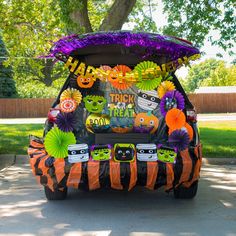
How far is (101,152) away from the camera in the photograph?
527 cm

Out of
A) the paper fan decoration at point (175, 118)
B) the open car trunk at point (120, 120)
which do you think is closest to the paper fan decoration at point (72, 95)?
the open car trunk at point (120, 120)

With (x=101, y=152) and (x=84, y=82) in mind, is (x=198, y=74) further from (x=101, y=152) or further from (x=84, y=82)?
(x=101, y=152)

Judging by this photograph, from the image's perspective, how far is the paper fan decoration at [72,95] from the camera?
19.1 feet

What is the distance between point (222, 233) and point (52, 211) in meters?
2.06

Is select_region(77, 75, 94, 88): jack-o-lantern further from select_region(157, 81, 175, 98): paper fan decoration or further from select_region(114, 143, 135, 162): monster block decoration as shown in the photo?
select_region(114, 143, 135, 162): monster block decoration

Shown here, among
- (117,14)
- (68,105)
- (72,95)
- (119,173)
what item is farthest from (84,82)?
(117,14)

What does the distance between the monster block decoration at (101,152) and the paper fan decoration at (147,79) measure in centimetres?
98

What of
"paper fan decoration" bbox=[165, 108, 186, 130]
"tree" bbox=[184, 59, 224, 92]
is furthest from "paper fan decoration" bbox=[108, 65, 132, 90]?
"tree" bbox=[184, 59, 224, 92]

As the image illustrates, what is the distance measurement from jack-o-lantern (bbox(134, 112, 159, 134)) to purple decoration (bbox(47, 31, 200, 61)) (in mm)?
817

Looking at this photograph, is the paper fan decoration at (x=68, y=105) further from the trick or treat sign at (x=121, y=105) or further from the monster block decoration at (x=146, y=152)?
the monster block decoration at (x=146, y=152)

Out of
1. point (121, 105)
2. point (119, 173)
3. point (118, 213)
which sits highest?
point (121, 105)

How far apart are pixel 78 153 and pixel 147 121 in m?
1.08

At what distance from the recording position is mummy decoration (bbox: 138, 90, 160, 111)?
5875 millimetres

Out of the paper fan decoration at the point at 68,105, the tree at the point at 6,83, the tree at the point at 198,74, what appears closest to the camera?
the paper fan decoration at the point at 68,105
